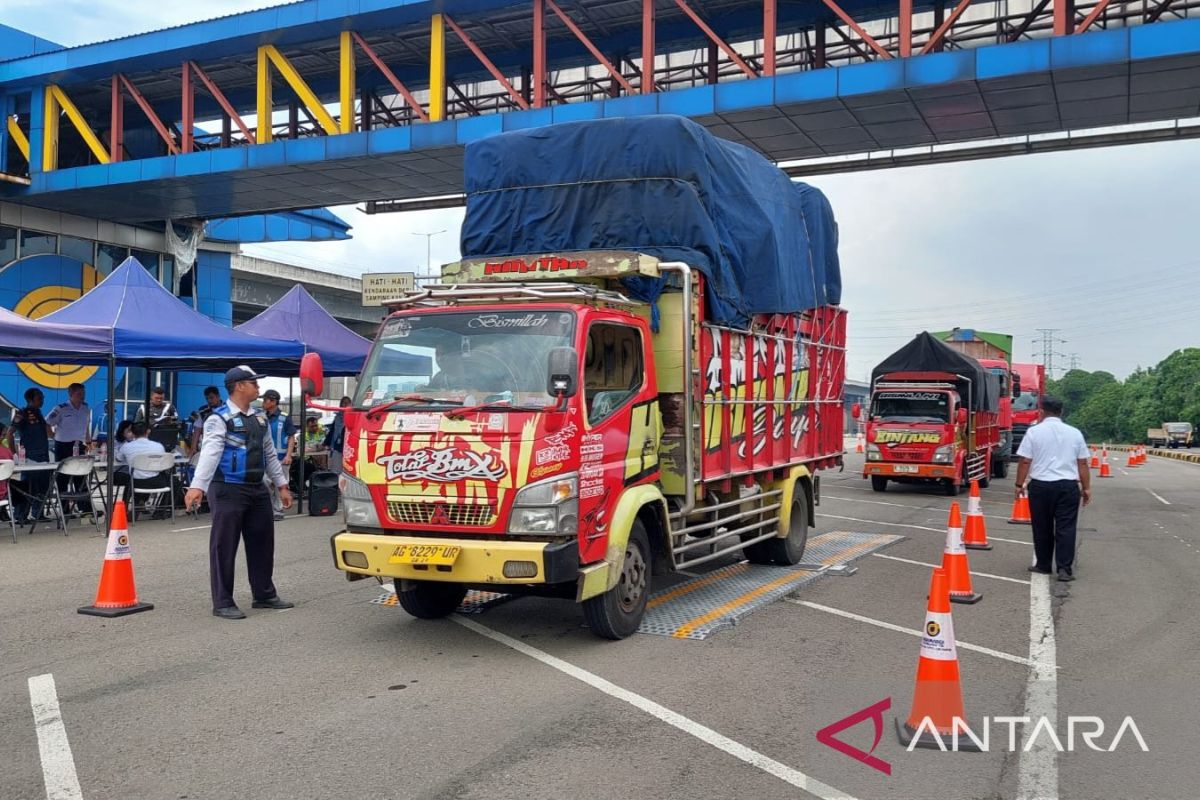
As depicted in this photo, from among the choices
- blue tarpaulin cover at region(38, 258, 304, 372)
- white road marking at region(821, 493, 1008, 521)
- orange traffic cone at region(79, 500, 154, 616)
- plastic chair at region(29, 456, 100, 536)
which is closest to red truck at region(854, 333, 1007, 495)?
white road marking at region(821, 493, 1008, 521)

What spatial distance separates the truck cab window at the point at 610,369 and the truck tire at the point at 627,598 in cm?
93

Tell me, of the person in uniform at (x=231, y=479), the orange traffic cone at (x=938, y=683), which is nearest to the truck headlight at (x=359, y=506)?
the person in uniform at (x=231, y=479)


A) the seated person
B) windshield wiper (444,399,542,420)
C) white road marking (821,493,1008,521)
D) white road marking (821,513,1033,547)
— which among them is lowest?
white road marking (821,493,1008,521)

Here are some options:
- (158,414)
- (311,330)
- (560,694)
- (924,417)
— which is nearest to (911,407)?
(924,417)

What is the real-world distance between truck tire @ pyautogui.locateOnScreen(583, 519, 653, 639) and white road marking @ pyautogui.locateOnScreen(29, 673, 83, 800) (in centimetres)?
319

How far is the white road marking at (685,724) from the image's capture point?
169 inches

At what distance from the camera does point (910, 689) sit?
18.7 ft

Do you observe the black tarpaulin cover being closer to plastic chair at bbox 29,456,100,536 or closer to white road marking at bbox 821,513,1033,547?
white road marking at bbox 821,513,1033,547

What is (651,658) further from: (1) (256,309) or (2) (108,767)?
(1) (256,309)

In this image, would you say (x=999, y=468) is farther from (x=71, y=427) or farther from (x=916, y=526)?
(x=71, y=427)

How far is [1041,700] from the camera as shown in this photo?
555cm

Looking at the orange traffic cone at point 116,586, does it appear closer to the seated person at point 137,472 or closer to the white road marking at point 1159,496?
the seated person at point 137,472

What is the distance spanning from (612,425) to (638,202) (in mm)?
2288

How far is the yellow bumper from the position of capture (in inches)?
234
